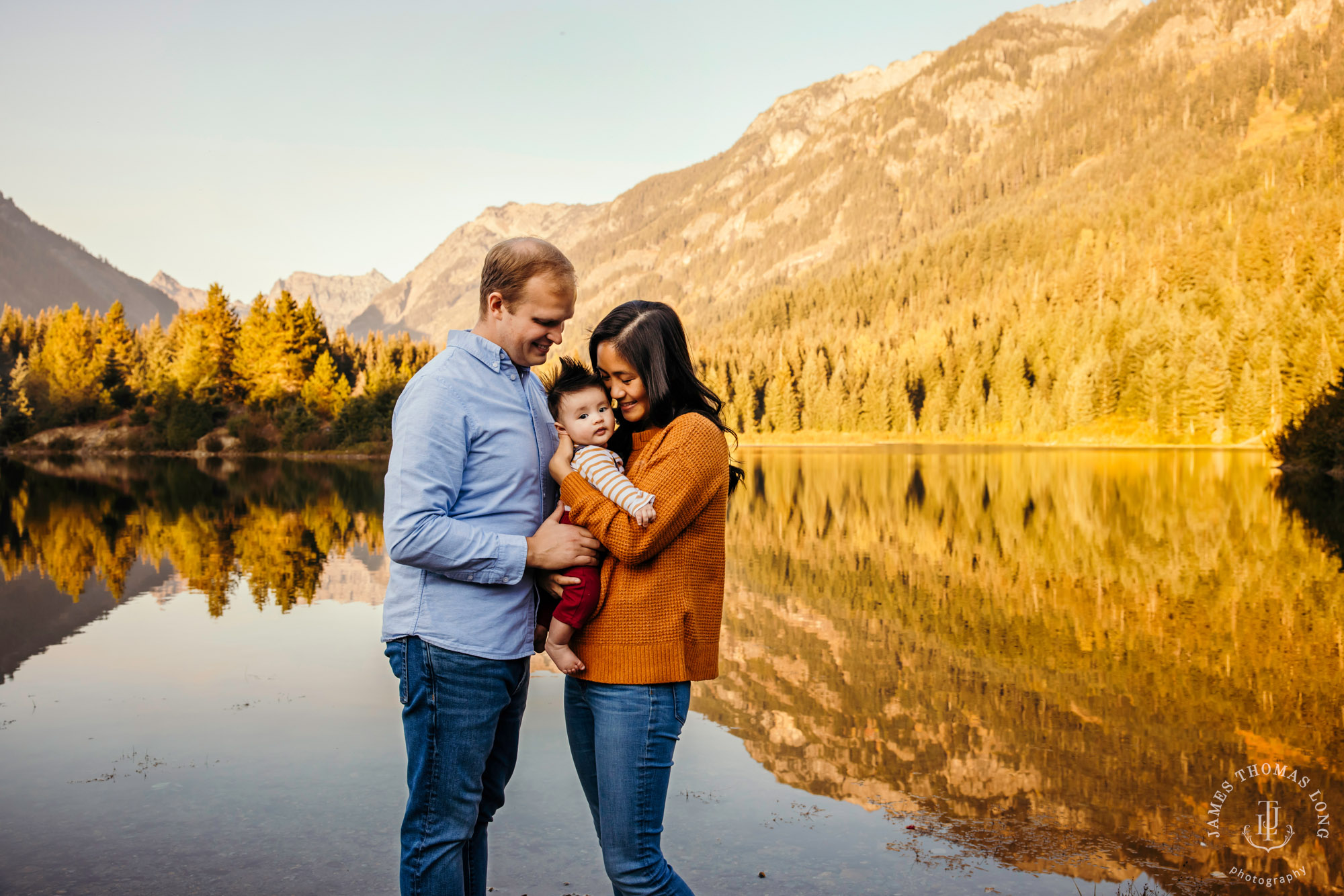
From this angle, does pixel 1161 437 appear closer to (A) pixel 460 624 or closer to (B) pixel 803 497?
(B) pixel 803 497

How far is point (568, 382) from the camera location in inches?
130

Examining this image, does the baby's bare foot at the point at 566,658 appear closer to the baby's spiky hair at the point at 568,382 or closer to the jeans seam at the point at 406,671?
the jeans seam at the point at 406,671

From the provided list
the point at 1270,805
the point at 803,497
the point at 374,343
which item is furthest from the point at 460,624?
the point at 374,343

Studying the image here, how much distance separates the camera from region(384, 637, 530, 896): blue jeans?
292 cm

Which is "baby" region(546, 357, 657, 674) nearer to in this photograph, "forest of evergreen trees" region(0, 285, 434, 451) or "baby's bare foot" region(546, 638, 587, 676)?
"baby's bare foot" region(546, 638, 587, 676)

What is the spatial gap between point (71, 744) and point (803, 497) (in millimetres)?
24553

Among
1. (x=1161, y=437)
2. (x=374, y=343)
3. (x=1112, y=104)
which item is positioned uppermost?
(x=1112, y=104)

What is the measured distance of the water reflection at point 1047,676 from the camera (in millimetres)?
5922

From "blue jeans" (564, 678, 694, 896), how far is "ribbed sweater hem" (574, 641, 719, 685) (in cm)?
5

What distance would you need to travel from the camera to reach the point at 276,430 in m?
65.8

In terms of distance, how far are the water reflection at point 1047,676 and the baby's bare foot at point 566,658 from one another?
11.8ft

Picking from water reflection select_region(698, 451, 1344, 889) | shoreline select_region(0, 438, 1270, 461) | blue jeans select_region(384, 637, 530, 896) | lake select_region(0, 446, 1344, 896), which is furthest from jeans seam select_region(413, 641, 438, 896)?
shoreline select_region(0, 438, 1270, 461)

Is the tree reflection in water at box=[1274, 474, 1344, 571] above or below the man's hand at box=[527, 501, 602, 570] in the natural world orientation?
below
